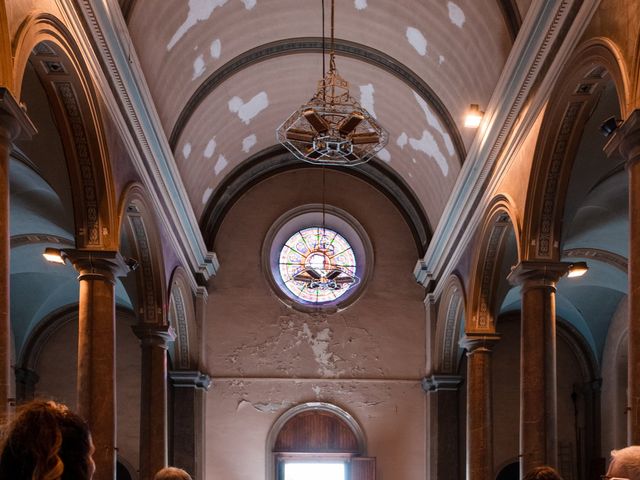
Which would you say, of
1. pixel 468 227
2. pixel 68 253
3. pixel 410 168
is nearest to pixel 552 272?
pixel 468 227

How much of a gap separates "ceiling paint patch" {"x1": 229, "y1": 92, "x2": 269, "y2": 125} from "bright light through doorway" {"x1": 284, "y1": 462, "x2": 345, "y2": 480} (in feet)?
22.3

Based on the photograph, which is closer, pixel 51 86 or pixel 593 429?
pixel 51 86

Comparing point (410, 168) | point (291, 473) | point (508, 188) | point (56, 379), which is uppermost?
point (410, 168)

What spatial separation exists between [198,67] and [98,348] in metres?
5.54

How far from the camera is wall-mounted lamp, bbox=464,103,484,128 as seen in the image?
47.2 feet

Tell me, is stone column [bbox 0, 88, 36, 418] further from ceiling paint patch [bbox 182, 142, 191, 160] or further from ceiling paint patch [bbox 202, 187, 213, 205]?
ceiling paint patch [bbox 202, 187, 213, 205]

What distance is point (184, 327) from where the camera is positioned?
1992 cm

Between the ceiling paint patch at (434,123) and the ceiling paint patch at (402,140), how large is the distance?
5.89 feet

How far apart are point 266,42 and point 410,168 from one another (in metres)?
4.73

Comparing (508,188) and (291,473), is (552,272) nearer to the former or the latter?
(508,188)

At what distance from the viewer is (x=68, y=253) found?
11680 mm

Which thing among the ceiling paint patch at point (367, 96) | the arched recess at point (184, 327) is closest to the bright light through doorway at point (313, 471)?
the arched recess at point (184, 327)

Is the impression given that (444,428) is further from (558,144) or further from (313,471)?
(558,144)

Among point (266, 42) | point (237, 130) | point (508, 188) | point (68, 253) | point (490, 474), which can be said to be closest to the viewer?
point (68, 253)
